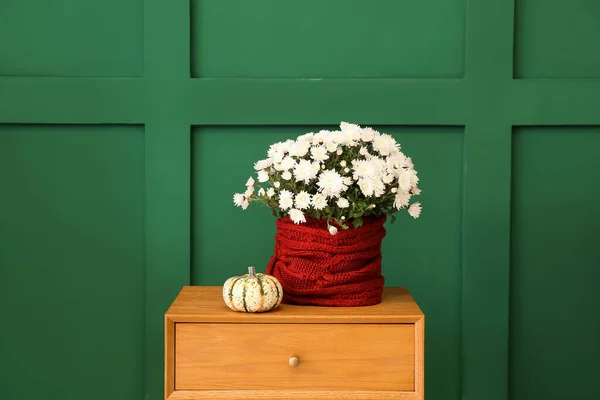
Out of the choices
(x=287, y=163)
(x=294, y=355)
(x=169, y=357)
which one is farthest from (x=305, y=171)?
(x=169, y=357)

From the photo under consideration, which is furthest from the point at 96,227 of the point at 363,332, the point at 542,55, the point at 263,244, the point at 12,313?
the point at 542,55

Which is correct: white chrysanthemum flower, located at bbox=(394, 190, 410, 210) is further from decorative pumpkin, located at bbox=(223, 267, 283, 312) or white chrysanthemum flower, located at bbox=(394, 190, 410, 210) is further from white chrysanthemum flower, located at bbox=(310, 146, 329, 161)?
decorative pumpkin, located at bbox=(223, 267, 283, 312)

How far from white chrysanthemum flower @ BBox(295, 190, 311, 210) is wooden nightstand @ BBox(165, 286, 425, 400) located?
24cm

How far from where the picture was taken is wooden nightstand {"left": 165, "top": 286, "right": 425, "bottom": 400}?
1520mm

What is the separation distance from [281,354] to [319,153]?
1.51 feet

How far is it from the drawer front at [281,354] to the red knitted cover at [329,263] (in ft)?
0.30

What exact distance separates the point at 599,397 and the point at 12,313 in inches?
73.4

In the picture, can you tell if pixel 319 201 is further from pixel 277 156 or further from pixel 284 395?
pixel 284 395

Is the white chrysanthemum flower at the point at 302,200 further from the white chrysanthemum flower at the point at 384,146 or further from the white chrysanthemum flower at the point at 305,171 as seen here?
the white chrysanthemum flower at the point at 384,146

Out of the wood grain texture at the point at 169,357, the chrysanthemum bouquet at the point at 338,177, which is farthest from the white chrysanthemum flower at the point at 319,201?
the wood grain texture at the point at 169,357

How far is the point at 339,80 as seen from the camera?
2.07 meters

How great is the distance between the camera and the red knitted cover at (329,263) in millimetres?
1559

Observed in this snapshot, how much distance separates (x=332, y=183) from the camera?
58.9 inches

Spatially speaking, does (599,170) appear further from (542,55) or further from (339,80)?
(339,80)
